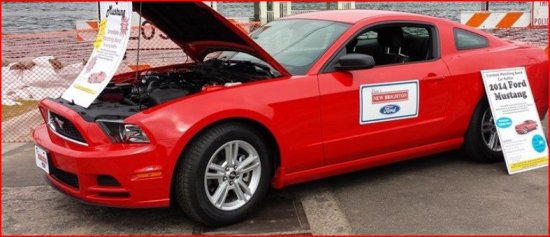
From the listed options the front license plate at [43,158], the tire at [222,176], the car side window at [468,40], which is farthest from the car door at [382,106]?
the front license plate at [43,158]

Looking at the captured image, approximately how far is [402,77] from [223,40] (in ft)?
4.85

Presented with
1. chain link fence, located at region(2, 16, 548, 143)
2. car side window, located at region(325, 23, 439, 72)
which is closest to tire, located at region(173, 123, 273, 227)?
car side window, located at region(325, 23, 439, 72)

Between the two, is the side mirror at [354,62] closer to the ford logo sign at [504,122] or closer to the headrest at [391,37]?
the headrest at [391,37]

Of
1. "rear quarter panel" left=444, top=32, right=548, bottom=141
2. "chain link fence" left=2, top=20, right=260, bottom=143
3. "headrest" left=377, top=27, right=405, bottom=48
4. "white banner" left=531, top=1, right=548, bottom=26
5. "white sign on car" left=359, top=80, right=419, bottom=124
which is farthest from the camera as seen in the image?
"white banner" left=531, top=1, right=548, bottom=26

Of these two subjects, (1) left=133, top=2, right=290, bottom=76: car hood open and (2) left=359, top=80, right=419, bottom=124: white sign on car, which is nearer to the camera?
(1) left=133, top=2, right=290, bottom=76: car hood open

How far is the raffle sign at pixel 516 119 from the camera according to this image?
5.05m

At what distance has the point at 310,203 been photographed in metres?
4.34

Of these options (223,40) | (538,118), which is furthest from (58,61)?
(538,118)

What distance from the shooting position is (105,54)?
4027 mm

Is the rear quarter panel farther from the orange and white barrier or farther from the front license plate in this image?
the orange and white barrier

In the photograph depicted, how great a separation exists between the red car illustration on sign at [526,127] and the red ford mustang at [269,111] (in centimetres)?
25

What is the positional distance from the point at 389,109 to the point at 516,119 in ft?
5.05

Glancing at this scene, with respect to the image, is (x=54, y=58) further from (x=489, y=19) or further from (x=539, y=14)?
(x=539, y=14)

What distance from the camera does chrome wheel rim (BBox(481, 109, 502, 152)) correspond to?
17.0 ft
